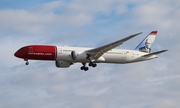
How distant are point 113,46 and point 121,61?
7.18 metres

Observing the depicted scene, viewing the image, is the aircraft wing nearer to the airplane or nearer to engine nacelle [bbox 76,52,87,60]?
the airplane

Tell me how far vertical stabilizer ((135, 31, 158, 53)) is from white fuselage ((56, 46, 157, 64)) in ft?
13.4

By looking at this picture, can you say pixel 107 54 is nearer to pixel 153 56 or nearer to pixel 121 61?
pixel 121 61

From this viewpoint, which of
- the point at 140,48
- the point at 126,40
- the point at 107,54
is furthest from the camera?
the point at 140,48

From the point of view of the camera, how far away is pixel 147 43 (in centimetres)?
12288

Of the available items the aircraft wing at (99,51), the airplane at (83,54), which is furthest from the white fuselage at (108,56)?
the aircraft wing at (99,51)

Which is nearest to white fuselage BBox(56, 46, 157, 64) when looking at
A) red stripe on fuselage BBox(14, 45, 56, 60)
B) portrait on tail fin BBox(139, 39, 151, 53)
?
red stripe on fuselage BBox(14, 45, 56, 60)

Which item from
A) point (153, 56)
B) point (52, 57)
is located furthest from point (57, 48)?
point (153, 56)

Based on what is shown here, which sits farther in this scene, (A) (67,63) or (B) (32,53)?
(A) (67,63)

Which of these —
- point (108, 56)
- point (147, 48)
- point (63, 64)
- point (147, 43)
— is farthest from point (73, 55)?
point (147, 43)

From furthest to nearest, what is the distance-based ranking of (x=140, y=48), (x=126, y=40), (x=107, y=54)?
1. (x=140, y=48)
2. (x=107, y=54)
3. (x=126, y=40)

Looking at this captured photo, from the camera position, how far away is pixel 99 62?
365ft

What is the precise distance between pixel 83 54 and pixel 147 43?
20886mm

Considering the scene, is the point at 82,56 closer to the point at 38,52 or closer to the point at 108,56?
the point at 108,56
